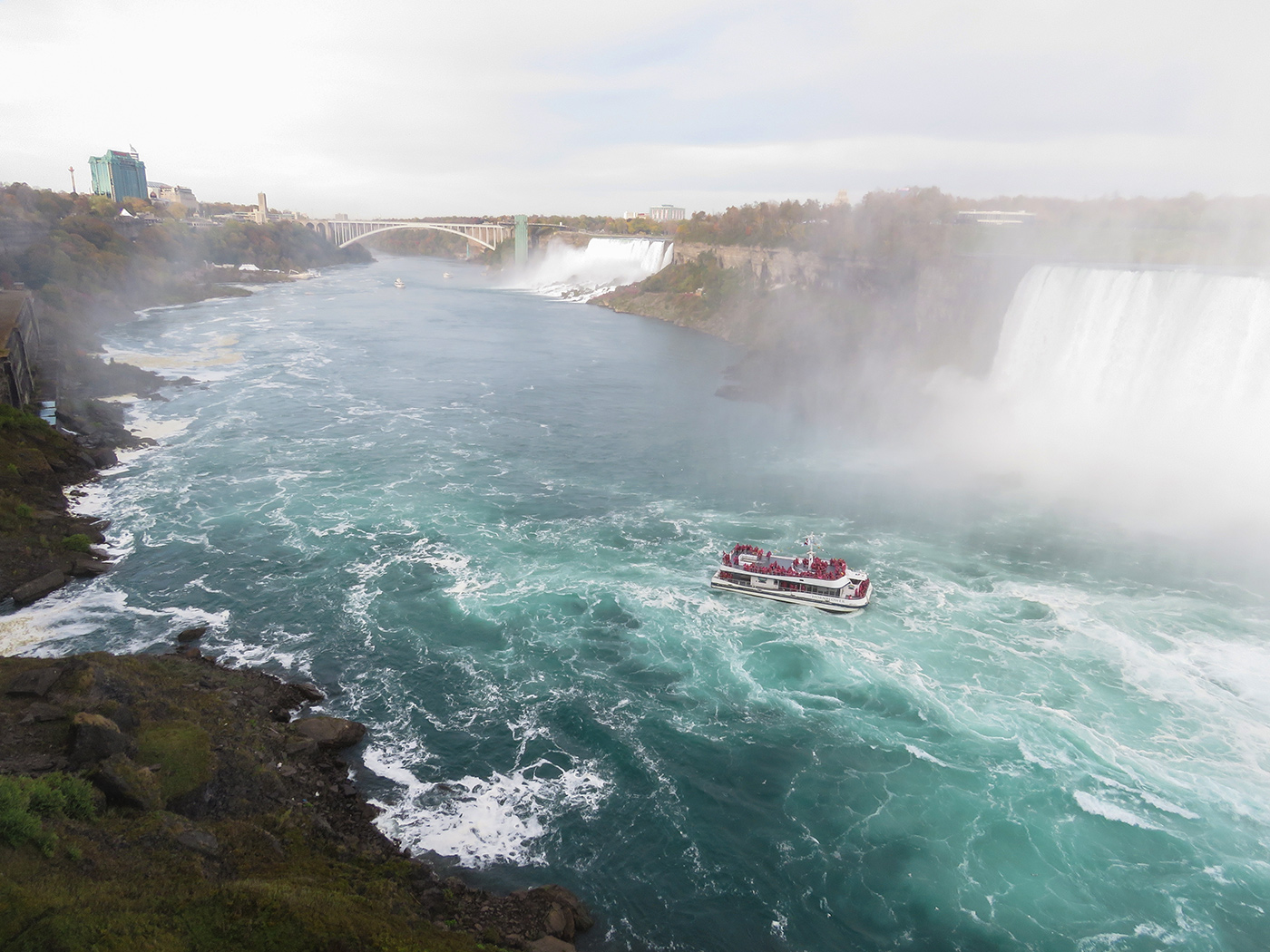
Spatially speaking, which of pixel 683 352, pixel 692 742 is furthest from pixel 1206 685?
pixel 683 352

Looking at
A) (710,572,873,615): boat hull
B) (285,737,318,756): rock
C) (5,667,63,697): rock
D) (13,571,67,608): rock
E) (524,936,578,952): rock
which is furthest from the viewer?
(710,572,873,615): boat hull

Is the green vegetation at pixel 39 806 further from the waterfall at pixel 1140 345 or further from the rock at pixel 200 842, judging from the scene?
the waterfall at pixel 1140 345

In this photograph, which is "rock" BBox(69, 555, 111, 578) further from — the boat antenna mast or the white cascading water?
the white cascading water

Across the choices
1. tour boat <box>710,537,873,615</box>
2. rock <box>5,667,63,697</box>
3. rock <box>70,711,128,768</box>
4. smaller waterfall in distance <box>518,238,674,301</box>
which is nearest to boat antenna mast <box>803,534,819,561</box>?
tour boat <box>710,537,873,615</box>

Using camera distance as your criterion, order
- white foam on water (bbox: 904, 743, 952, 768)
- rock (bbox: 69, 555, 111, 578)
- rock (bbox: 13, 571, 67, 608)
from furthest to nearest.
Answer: rock (bbox: 69, 555, 111, 578)
rock (bbox: 13, 571, 67, 608)
white foam on water (bbox: 904, 743, 952, 768)

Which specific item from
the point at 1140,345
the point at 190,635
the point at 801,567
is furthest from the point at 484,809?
the point at 1140,345

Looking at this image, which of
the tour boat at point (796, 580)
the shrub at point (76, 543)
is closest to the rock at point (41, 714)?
Answer: the shrub at point (76, 543)
